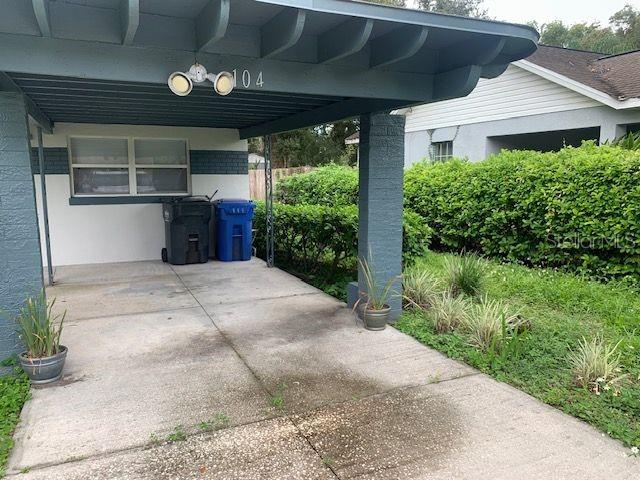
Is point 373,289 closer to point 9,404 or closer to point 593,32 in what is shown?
point 9,404

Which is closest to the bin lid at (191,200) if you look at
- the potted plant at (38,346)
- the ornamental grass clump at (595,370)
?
the potted plant at (38,346)

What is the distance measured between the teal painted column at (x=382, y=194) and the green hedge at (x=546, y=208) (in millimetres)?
3006

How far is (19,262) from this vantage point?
3.74 meters

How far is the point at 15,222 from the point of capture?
370cm

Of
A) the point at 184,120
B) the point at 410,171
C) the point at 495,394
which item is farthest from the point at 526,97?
the point at 495,394

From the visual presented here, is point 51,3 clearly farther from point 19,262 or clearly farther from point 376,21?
point 376,21

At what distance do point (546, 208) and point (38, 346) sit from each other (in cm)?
650

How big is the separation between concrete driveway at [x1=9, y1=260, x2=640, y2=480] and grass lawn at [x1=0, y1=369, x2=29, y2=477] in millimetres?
64

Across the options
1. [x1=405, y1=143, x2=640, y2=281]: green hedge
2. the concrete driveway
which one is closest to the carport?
the concrete driveway

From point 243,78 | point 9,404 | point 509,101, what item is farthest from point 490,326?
point 509,101

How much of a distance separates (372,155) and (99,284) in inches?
171

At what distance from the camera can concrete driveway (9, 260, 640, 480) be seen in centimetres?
266

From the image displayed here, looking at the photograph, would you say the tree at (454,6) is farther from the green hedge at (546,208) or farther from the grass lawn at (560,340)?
the grass lawn at (560,340)

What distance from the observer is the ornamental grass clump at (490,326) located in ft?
13.8
